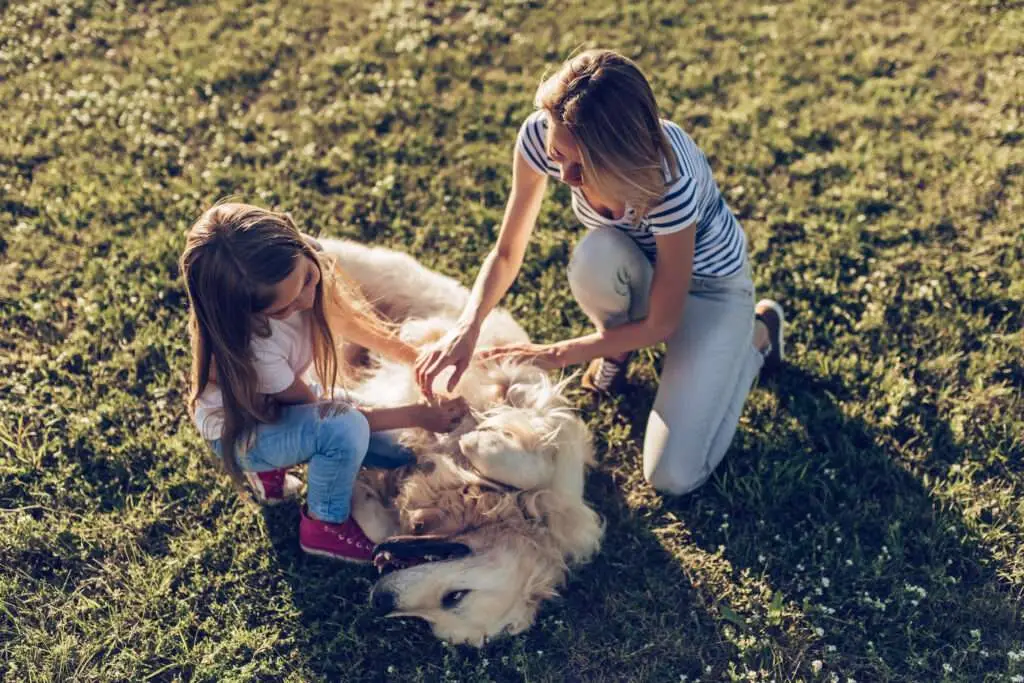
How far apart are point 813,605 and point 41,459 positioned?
11.3 feet

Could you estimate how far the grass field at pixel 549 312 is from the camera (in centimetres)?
349

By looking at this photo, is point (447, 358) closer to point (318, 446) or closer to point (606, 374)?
point (318, 446)

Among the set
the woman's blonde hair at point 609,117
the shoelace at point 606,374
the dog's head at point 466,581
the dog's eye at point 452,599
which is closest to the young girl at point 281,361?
the dog's head at point 466,581

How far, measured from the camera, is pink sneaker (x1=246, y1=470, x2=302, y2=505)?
376 cm

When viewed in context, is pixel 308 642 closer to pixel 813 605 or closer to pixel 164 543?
pixel 164 543

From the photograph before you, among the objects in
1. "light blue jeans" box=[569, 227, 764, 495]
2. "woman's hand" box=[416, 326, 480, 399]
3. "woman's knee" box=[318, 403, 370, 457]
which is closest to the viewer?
"woman's knee" box=[318, 403, 370, 457]

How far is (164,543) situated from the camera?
3783 mm

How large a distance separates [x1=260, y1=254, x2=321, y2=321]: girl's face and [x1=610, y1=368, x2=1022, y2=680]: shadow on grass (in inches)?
69.2

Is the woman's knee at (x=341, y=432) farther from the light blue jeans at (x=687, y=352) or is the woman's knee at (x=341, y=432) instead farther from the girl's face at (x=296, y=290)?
the light blue jeans at (x=687, y=352)

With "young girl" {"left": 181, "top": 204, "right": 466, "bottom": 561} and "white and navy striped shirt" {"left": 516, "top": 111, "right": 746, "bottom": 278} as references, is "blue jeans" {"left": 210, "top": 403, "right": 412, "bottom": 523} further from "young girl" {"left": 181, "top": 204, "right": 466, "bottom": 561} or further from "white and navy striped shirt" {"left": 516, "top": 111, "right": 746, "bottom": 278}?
"white and navy striped shirt" {"left": 516, "top": 111, "right": 746, "bottom": 278}

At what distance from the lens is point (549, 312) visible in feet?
15.0

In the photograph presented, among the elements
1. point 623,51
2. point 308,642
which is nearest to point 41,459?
point 308,642

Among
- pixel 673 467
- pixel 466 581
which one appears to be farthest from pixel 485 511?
pixel 673 467

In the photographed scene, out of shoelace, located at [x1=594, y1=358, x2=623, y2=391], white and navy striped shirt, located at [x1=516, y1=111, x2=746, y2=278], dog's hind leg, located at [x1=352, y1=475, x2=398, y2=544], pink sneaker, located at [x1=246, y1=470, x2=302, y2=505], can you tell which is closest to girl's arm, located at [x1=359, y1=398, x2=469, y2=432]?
dog's hind leg, located at [x1=352, y1=475, x2=398, y2=544]
